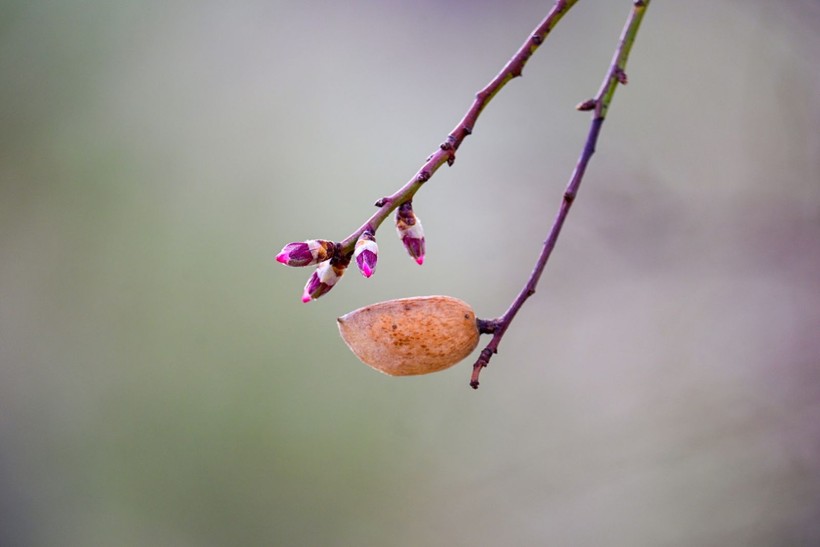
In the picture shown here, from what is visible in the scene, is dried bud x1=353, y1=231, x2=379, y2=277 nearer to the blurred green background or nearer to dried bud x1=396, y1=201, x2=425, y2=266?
dried bud x1=396, y1=201, x2=425, y2=266

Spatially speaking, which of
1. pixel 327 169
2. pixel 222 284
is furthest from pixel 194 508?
pixel 327 169


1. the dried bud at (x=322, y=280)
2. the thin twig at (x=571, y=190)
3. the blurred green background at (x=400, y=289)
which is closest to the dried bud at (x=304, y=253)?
the dried bud at (x=322, y=280)

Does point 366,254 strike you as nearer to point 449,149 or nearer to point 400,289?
point 449,149

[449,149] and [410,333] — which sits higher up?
[449,149]

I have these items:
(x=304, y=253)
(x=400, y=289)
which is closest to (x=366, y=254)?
(x=304, y=253)

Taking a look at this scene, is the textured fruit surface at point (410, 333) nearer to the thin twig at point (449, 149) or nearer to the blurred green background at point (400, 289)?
the thin twig at point (449, 149)

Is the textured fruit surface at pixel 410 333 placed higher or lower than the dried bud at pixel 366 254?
lower
